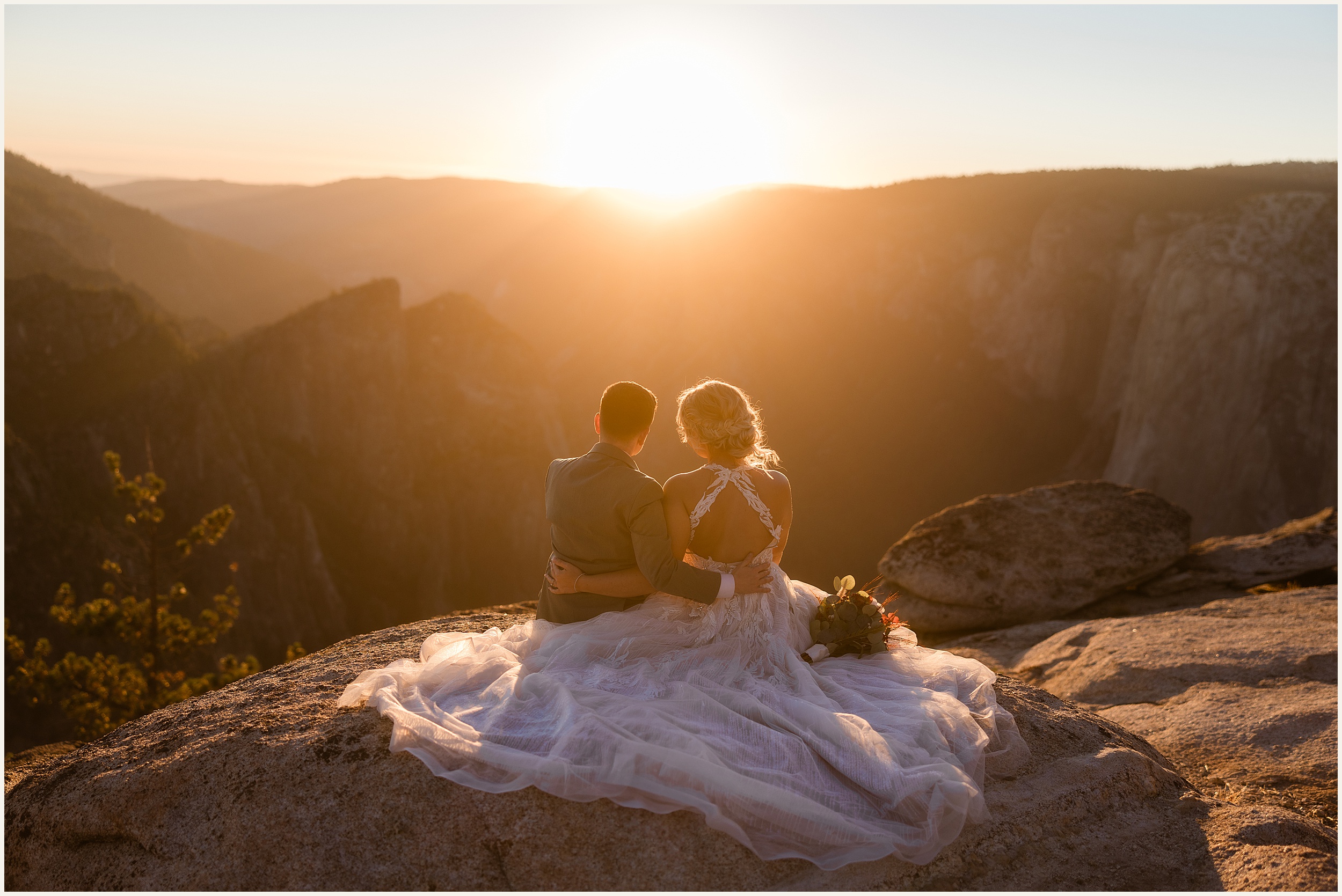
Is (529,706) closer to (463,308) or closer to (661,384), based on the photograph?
(463,308)

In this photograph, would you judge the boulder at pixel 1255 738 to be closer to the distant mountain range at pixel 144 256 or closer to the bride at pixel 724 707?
the bride at pixel 724 707

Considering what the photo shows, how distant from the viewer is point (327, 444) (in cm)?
2403

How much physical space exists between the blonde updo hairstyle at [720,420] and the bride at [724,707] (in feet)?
0.03

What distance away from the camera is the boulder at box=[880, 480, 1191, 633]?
31.0ft

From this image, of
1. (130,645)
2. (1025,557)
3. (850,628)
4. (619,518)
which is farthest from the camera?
(130,645)

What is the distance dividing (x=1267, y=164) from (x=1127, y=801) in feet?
128

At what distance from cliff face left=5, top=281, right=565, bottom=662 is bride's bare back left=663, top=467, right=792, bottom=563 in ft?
60.0

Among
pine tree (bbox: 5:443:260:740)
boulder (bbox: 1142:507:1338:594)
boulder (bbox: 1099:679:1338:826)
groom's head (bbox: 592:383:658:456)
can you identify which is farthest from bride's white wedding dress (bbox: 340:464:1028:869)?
pine tree (bbox: 5:443:260:740)

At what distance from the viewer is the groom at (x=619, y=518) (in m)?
4.03

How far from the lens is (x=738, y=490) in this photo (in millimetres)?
4266

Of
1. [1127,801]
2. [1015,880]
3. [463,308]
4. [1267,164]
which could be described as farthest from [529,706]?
[1267,164]

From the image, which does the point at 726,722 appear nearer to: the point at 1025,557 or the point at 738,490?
the point at 738,490

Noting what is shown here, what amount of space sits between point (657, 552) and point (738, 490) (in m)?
0.59

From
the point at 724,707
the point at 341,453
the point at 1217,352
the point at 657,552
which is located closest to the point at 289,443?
the point at 341,453
